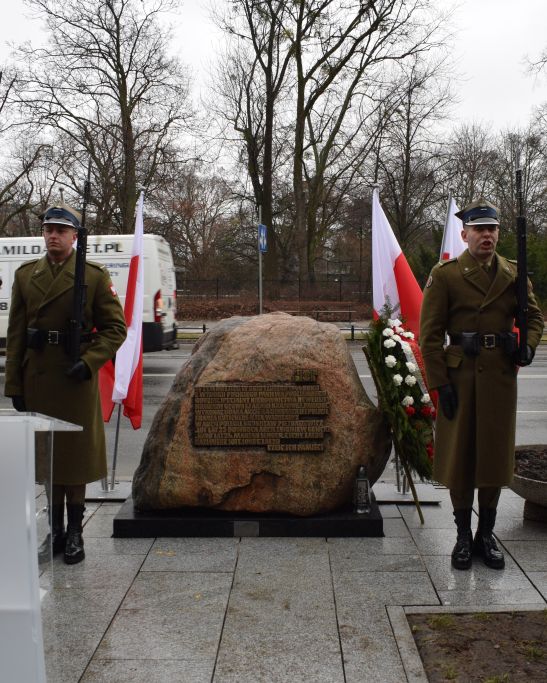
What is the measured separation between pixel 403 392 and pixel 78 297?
2210 millimetres

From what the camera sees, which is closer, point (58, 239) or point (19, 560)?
point (19, 560)

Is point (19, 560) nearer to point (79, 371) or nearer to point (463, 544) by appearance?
point (79, 371)

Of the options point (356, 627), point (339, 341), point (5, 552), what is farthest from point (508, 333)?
point (5, 552)

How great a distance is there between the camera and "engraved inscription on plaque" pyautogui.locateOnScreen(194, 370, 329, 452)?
488 cm

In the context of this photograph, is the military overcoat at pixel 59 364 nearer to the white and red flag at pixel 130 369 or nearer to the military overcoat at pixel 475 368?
the white and red flag at pixel 130 369

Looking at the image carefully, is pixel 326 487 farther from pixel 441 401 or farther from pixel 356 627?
pixel 356 627

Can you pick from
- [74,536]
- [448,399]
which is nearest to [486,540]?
[448,399]

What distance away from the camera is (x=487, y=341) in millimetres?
4336

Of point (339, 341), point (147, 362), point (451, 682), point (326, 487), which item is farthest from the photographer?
point (147, 362)

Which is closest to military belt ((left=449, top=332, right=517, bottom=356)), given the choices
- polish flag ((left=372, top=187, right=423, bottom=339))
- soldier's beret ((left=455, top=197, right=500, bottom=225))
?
soldier's beret ((left=455, top=197, right=500, bottom=225))

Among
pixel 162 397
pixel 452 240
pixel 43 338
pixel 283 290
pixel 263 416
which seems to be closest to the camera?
pixel 43 338

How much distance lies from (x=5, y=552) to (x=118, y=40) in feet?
84.3

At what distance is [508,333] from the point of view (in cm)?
435

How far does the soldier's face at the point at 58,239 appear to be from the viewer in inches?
174
